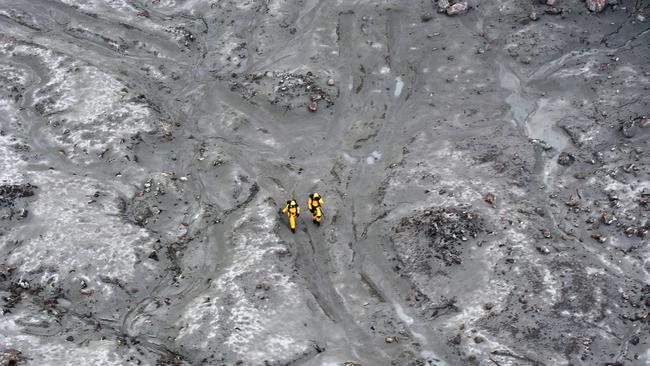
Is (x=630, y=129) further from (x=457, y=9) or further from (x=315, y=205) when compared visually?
(x=315, y=205)

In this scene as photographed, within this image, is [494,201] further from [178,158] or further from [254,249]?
[178,158]

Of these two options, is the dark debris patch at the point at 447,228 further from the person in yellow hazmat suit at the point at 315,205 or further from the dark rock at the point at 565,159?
the dark rock at the point at 565,159

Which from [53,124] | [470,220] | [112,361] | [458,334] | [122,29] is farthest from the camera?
[122,29]

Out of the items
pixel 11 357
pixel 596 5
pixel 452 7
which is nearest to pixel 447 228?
pixel 452 7

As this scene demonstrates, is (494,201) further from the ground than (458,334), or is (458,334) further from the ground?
(494,201)

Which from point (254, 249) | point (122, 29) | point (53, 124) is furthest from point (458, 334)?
point (122, 29)

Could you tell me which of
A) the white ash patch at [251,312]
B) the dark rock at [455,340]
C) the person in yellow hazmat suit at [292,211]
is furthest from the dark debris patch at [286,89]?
the dark rock at [455,340]
